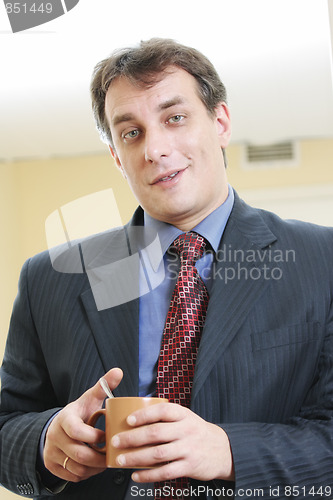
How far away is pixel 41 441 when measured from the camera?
3.07ft

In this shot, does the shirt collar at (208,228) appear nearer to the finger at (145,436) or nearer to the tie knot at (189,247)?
the tie knot at (189,247)

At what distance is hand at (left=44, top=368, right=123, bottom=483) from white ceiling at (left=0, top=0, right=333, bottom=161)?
1.01 metres

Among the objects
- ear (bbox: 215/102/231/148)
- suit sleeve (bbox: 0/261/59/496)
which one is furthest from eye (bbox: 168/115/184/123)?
suit sleeve (bbox: 0/261/59/496)

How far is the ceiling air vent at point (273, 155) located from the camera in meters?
1.54

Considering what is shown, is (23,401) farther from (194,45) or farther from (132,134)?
(194,45)

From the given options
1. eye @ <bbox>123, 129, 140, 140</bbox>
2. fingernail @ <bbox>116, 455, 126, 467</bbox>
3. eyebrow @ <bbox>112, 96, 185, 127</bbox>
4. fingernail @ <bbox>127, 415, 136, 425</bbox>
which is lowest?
fingernail @ <bbox>116, 455, 126, 467</bbox>

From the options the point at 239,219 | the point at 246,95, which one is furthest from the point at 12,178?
the point at 239,219

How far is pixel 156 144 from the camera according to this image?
3.42ft

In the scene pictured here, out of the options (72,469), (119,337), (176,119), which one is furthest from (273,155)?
(72,469)

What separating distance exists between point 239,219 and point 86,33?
937 mm

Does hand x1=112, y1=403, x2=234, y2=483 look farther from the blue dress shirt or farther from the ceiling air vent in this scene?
the ceiling air vent

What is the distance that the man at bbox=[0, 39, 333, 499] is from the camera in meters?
0.85

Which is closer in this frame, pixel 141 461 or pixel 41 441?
pixel 141 461

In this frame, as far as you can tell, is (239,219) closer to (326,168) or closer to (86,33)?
(326,168)
